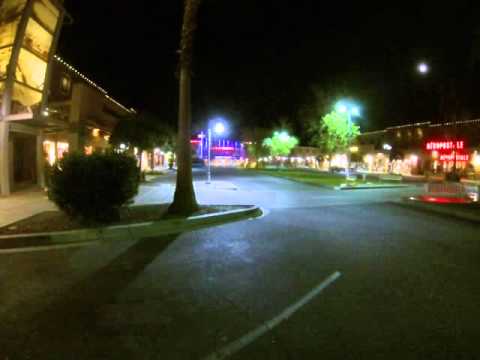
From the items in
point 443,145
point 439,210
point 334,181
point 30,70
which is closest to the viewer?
point 439,210

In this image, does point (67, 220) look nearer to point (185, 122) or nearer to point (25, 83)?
point (185, 122)

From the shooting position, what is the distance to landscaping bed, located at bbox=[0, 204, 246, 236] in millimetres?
9305

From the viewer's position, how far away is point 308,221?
11.7m

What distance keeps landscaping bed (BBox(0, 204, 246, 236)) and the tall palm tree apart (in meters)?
0.44

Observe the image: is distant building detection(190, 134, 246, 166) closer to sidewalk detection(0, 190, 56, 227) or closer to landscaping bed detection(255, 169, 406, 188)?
landscaping bed detection(255, 169, 406, 188)

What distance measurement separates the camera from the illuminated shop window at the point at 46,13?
1616 cm

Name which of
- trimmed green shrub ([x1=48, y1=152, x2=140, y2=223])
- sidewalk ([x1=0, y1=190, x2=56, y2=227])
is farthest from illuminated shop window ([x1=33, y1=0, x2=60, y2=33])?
trimmed green shrub ([x1=48, y1=152, x2=140, y2=223])

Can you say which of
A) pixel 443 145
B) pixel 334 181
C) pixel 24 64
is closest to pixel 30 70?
pixel 24 64

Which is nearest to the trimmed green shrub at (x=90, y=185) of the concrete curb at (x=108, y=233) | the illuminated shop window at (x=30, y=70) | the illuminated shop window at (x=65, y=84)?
the concrete curb at (x=108, y=233)

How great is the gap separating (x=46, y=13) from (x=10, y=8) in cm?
136

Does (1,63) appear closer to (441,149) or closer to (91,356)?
(91,356)

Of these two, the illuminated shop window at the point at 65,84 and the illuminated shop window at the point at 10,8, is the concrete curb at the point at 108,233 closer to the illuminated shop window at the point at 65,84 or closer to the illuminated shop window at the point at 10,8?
the illuminated shop window at the point at 10,8

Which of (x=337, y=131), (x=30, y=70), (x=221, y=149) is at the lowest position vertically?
(x=221, y=149)

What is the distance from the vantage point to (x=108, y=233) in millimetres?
9148
